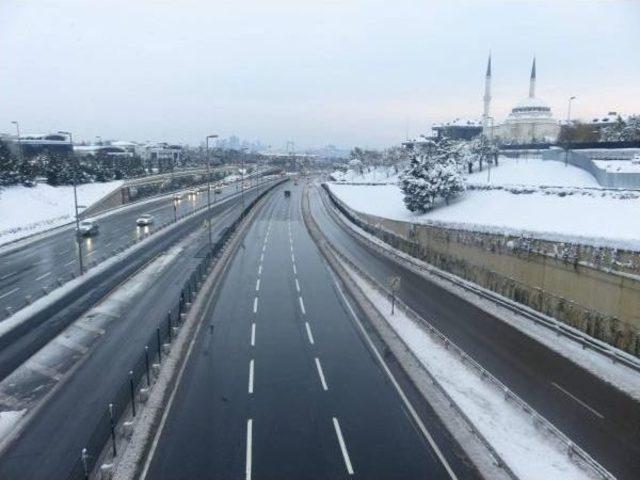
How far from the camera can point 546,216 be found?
39.6 metres

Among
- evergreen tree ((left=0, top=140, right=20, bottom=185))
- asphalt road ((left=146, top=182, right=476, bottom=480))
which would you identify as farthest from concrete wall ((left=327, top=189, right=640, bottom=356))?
evergreen tree ((left=0, top=140, right=20, bottom=185))

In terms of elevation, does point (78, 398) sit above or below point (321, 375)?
above

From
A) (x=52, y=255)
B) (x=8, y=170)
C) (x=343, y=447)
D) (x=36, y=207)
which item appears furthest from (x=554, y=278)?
(x=8, y=170)

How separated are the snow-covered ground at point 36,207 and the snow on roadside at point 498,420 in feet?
147

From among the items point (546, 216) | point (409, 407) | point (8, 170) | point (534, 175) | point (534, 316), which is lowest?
point (409, 407)

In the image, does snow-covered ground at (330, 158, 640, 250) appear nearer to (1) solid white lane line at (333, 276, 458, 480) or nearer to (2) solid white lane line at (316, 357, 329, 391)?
(1) solid white lane line at (333, 276, 458, 480)

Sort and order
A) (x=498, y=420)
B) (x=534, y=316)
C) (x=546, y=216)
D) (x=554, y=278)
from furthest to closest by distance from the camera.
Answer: (x=546, y=216) → (x=554, y=278) → (x=534, y=316) → (x=498, y=420)

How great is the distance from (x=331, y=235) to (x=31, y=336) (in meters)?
38.3

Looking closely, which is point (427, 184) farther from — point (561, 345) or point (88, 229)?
point (88, 229)

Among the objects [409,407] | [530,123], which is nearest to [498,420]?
[409,407]

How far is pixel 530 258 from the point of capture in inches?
1121

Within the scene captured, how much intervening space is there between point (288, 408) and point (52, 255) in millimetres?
34236

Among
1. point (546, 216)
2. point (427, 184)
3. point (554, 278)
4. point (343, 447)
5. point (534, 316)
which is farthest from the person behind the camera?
point (427, 184)

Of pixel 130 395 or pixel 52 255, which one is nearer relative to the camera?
pixel 130 395
